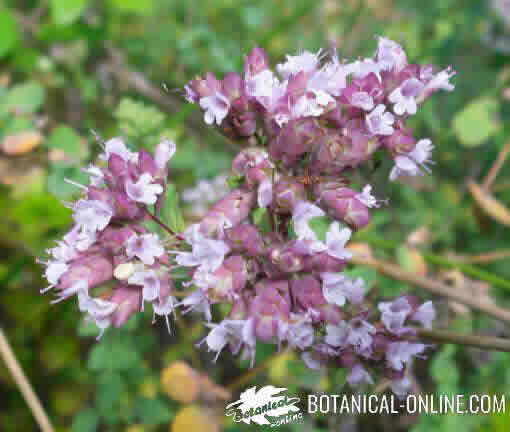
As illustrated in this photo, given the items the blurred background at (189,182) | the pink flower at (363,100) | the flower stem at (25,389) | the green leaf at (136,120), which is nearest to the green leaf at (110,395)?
the blurred background at (189,182)

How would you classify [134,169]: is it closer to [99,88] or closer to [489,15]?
[99,88]

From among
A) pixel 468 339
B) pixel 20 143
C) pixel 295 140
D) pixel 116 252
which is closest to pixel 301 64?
pixel 295 140

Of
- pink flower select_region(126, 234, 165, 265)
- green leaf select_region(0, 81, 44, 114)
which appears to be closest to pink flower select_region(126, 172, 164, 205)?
pink flower select_region(126, 234, 165, 265)

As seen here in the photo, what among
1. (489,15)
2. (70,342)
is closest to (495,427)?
(70,342)

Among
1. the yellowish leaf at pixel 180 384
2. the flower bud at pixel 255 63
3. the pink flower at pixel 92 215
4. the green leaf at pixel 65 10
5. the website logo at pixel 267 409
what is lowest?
the website logo at pixel 267 409

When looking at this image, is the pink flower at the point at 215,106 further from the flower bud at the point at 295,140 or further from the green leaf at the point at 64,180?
the green leaf at the point at 64,180

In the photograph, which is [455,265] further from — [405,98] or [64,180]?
[64,180]

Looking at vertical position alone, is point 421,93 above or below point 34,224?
above

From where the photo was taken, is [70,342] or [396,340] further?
[70,342]
